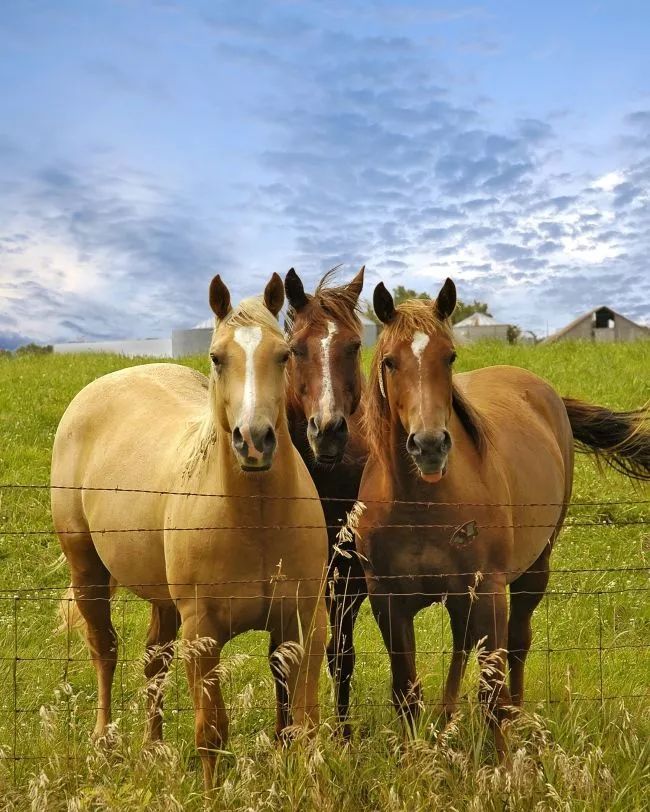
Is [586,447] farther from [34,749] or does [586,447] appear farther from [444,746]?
[34,749]

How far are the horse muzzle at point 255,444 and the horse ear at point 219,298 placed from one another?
2.46ft

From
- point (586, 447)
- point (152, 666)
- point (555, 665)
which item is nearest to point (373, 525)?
point (152, 666)

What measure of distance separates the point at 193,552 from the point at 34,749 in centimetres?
129

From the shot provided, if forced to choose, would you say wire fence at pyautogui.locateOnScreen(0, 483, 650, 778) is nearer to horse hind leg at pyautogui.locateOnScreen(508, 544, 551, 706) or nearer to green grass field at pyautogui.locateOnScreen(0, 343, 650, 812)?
green grass field at pyautogui.locateOnScreen(0, 343, 650, 812)

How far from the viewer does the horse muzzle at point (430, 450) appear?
3.54m

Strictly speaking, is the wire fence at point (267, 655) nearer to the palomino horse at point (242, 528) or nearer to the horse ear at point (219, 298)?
the palomino horse at point (242, 528)

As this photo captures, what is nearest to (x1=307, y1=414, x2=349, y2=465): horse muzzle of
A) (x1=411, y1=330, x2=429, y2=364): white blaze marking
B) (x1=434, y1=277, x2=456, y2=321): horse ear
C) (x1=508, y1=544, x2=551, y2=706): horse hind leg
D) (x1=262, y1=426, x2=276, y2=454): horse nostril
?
(x1=411, y1=330, x2=429, y2=364): white blaze marking

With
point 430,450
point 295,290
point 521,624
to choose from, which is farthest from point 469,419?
point 521,624

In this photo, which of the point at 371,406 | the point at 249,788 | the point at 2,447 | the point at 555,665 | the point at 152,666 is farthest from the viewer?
the point at 2,447

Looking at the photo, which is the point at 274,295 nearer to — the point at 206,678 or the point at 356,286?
the point at 356,286

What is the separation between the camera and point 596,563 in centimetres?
843

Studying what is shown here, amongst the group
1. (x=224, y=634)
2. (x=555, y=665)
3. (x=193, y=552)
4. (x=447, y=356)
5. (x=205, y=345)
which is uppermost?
(x=205, y=345)

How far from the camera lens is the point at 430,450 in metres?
3.55

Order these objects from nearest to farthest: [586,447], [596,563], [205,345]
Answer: [586,447] < [596,563] < [205,345]
